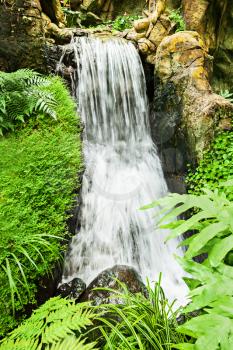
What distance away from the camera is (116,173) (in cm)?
623

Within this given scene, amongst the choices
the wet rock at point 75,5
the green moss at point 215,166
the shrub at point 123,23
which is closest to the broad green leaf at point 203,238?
the green moss at point 215,166

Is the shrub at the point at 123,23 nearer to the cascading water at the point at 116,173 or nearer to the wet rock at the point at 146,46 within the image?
the wet rock at the point at 146,46

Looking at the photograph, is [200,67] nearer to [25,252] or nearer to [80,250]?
[80,250]

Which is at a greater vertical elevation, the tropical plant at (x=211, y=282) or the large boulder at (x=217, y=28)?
the large boulder at (x=217, y=28)

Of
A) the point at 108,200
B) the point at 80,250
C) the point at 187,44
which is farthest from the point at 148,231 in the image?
the point at 187,44

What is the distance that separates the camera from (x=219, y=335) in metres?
1.09

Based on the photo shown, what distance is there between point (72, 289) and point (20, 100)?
3.02 m

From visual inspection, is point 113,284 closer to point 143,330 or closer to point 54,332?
point 143,330

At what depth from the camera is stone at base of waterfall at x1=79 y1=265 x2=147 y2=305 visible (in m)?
3.21

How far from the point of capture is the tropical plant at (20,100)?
435cm

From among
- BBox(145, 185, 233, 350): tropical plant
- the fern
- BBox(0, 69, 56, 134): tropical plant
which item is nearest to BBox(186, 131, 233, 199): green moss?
BBox(0, 69, 56, 134): tropical plant

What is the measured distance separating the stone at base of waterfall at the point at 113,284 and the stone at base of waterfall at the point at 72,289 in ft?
0.27

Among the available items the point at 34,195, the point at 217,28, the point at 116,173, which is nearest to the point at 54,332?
the point at 34,195

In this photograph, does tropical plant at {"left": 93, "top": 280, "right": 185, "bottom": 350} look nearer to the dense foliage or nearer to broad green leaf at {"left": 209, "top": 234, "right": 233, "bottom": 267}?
the dense foliage
